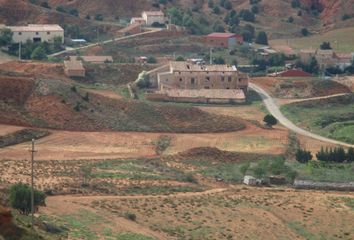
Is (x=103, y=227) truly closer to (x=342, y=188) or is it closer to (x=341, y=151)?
(x=342, y=188)

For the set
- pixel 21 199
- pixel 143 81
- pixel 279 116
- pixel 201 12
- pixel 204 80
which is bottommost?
pixel 279 116

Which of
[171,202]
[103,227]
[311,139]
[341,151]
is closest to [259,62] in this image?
[311,139]

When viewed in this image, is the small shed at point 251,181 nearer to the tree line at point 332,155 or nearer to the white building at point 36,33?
the tree line at point 332,155

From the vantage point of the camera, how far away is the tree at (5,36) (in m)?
120

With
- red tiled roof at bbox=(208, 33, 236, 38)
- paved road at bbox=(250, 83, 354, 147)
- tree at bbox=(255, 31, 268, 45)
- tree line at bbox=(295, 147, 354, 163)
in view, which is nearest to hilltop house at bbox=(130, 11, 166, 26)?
red tiled roof at bbox=(208, 33, 236, 38)

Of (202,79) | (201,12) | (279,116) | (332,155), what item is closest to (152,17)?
(201,12)

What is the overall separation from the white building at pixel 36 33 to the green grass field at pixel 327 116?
36.7m

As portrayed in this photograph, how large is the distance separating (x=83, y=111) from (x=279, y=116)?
Answer: 20.7 m

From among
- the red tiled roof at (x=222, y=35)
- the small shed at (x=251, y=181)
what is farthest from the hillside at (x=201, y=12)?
the small shed at (x=251, y=181)

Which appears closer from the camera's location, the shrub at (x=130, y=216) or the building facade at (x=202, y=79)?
the shrub at (x=130, y=216)

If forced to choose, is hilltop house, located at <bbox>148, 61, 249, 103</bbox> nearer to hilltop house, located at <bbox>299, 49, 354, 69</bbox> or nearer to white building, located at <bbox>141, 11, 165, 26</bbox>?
hilltop house, located at <bbox>299, 49, 354, 69</bbox>

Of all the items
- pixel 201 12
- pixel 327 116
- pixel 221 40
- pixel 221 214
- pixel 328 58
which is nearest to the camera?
pixel 221 214

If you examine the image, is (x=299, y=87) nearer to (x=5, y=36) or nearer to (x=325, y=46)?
(x=325, y=46)

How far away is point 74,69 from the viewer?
106 m
